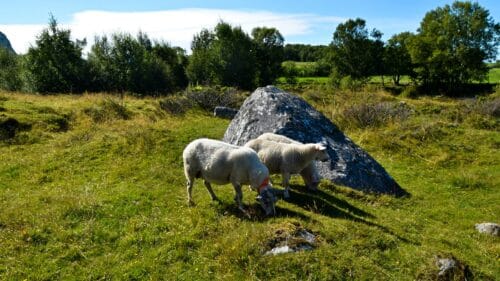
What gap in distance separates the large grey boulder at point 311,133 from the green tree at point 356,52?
57408 millimetres

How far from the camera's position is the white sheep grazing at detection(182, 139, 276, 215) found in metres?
10.5

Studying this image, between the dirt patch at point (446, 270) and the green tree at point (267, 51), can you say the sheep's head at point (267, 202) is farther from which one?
the green tree at point (267, 51)

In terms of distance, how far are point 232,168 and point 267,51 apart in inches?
1897

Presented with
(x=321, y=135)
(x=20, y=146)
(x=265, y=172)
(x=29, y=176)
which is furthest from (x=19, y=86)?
(x=265, y=172)

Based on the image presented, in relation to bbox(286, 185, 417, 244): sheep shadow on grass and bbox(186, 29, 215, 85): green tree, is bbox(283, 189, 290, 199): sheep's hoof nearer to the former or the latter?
bbox(286, 185, 417, 244): sheep shadow on grass

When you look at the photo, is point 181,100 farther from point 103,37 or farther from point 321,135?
point 103,37

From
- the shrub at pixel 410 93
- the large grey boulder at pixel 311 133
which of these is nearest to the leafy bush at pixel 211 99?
the large grey boulder at pixel 311 133

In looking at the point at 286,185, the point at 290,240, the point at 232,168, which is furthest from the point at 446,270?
the point at 232,168

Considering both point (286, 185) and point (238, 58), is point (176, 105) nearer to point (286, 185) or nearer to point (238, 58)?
point (286, 185)

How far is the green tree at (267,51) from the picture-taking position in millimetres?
56344

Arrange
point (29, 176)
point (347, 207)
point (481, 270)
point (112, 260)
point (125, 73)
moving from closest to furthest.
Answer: point (112, 260)
point (481, 270)
point (347, 207)
point (29, 176)
point (125, 73)

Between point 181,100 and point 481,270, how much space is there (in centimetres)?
2344

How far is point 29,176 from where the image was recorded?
14.5 m

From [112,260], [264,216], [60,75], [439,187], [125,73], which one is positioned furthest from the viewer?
[125,73]
